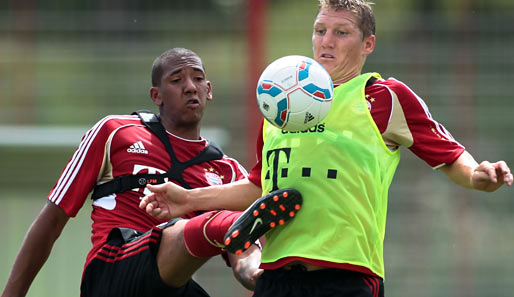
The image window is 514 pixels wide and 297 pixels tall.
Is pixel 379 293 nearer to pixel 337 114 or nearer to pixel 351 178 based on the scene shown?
pixel 351 178

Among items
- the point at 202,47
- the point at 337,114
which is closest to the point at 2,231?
the point at 202,47

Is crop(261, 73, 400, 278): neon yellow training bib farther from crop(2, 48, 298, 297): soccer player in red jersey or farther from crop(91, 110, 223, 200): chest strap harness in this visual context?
crop(91, 110, 223, 200): chest strap harness

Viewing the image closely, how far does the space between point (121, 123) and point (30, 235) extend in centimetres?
70

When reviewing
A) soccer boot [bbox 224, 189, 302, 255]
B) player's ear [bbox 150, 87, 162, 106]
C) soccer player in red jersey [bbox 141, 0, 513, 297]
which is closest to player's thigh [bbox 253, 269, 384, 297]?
soccer player in red jersey [bbox 141, 0, 513, 297]

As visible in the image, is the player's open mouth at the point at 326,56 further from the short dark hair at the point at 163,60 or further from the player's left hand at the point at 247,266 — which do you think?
the short dark hair at the point at 163,60

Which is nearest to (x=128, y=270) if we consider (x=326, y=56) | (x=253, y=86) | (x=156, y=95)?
(x=156, y=95)

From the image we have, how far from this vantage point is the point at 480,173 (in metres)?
3.54

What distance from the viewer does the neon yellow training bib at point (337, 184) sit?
3.54 metres

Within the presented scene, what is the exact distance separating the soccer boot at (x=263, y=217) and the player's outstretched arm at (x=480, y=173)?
663 mm

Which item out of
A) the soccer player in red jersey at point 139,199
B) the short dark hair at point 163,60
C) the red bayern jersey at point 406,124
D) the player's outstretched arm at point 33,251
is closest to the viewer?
the red bayern jersey at point 406,124

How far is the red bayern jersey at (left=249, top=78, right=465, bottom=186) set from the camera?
12.1ft

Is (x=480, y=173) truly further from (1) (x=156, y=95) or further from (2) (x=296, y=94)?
(1) (x=156, y=95)

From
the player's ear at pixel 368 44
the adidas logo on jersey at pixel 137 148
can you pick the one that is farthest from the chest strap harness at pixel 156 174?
the player's ear at pixel 368 44

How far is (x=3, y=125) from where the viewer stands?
8.04 meters
